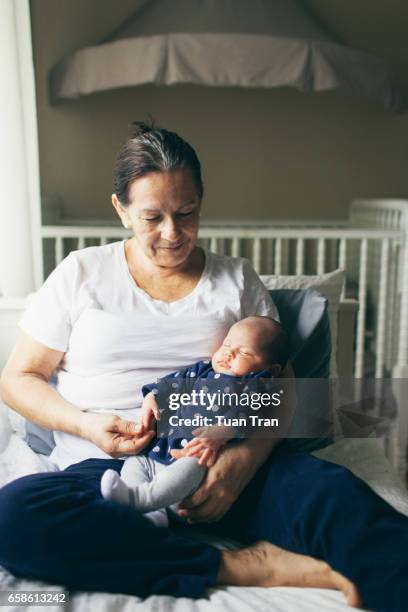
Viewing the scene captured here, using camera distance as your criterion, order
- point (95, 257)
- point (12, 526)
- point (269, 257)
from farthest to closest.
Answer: point (269, 257) → point (95, 257) → point (12, 526)

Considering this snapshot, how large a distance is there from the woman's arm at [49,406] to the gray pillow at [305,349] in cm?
18

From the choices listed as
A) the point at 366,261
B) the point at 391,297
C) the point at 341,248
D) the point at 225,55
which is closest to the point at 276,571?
the point at 341,248

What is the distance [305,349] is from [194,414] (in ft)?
1.43

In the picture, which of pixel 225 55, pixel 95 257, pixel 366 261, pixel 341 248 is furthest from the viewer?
pixel 225 55

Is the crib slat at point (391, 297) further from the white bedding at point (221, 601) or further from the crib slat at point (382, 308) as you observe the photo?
the white bedding at point (221, 601)

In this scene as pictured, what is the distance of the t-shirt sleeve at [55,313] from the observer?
125 cm

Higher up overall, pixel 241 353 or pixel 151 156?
pixel 151 156

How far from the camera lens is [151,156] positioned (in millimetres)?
1188

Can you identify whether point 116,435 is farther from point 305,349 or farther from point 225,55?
point 225,55

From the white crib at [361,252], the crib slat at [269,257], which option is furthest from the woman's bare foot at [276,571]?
the crib slat at [269,257]

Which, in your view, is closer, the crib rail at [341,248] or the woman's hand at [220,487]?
the woman's hand at [220,487]

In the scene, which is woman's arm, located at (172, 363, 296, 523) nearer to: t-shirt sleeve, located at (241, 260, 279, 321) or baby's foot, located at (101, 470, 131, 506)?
baby's foot, located at (101, 470, 131, 506)

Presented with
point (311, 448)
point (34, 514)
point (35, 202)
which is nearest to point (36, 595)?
point (34, 514)

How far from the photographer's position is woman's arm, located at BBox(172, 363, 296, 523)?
42.1 inches
